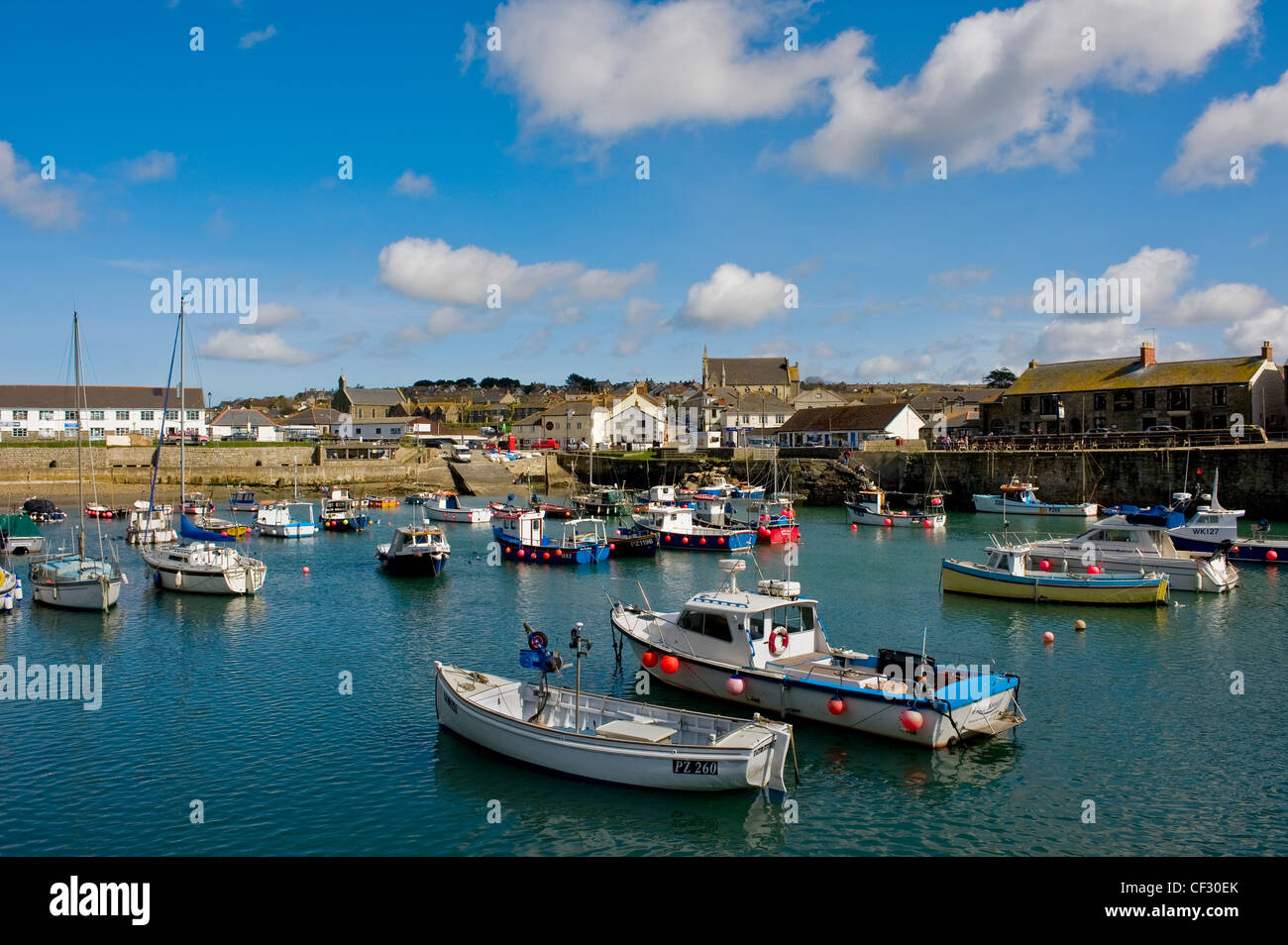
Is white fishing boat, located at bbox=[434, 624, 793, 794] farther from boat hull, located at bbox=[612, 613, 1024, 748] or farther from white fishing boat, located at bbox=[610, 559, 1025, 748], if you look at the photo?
white fishing boat, located at bbox=[610, 559, 1025, 748]

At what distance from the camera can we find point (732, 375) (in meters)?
148

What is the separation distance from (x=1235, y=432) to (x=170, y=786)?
71395 millimetres

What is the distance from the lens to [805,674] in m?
20.6

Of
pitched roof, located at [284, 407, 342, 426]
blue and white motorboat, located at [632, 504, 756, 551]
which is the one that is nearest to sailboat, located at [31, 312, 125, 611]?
blue and white motorboat, located at [632, 504, 756, 551]

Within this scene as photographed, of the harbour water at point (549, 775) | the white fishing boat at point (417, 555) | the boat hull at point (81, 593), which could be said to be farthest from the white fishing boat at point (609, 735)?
the white fishing boat at point (417, 555)

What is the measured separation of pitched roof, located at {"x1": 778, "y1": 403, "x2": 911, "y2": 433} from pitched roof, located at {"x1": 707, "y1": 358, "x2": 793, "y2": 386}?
4042cm

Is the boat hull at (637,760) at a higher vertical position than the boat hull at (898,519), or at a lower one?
lower

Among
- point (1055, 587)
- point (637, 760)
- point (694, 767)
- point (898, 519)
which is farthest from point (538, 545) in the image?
point (694, 767)

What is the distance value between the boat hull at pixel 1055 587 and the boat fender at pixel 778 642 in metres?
17.0

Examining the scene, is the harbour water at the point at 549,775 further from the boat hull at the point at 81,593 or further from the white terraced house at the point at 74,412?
the white terraced house at the point at 74,412

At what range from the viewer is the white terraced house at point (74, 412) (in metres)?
98.4

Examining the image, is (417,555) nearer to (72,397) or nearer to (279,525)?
(279,525)

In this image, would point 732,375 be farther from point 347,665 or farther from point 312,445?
point 347,665
